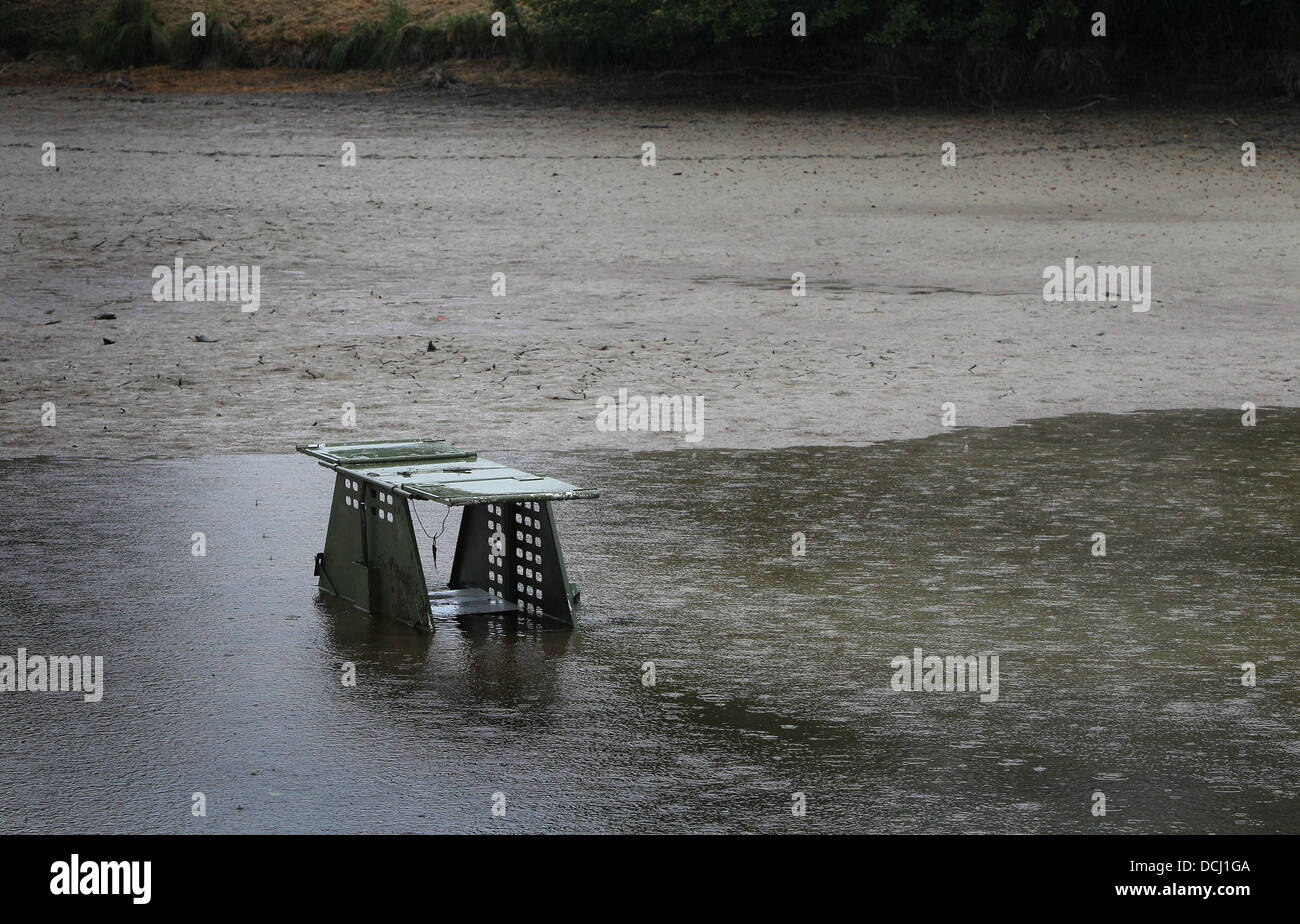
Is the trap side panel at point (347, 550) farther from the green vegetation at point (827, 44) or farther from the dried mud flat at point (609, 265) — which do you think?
the green vegetation at point (827, 44)

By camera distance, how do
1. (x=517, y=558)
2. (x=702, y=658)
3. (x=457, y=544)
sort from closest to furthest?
(x=702, y=658), (x=517, y=558), (x=457, y=544)

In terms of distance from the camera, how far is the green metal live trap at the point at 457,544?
24.5ft

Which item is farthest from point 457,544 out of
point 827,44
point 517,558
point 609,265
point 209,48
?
point 209,48

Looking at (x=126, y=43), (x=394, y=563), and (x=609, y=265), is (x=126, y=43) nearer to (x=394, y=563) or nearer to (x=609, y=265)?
(x=609, y=265)

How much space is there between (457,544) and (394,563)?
764 millimetres

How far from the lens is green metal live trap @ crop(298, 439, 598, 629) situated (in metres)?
7.48

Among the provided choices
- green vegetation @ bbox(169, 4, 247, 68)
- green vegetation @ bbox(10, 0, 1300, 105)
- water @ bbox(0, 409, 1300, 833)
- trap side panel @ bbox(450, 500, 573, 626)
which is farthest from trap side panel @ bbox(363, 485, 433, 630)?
green vegetation @ bbox(169, 4, 247, 68)

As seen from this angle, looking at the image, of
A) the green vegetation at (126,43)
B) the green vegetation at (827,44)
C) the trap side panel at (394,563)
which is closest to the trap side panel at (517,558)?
the trap side panel at (394,563)

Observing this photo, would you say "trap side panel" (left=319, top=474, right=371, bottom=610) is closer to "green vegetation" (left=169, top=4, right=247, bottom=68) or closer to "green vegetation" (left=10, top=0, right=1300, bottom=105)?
"green vegetation" (left=10, top=0, right=1300, bottom=105)

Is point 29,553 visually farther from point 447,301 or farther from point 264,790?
point 447,301

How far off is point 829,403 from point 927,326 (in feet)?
A: 11.7

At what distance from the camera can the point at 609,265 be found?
1936cm

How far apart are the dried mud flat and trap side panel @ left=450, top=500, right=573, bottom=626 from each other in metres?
3.15

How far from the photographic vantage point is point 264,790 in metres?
5.81
